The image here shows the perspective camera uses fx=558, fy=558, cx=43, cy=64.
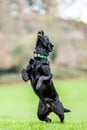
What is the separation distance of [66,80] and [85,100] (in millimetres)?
5953

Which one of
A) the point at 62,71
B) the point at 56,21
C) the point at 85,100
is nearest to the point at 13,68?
the point at 62,71

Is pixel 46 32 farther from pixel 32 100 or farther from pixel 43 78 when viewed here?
pixel 43 78

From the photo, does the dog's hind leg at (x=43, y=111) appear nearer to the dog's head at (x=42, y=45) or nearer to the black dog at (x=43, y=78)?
the black dog at (x=43, y=78)

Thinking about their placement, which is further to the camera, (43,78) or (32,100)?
(32,100)

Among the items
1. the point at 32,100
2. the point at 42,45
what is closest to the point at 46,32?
the point at 32,100

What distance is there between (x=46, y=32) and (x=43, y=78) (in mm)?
20538

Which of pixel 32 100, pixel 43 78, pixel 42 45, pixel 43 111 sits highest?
pixel 42 45

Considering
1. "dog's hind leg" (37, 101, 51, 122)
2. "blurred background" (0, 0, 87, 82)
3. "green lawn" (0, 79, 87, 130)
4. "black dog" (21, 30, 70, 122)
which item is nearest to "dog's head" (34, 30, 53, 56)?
"black dog" (21, 30, 70, 122)

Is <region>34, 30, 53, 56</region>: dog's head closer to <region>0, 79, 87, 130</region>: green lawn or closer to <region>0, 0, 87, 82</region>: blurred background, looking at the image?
<region>0, 79, 87, 130</region>: green lawn

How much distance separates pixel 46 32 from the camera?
88.6 ft

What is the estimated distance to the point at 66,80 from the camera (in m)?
24.0

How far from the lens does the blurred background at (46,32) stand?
82.8ft

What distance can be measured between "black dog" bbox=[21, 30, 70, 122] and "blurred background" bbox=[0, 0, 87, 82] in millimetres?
18049

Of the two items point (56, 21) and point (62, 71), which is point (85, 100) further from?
point (56, 21)
